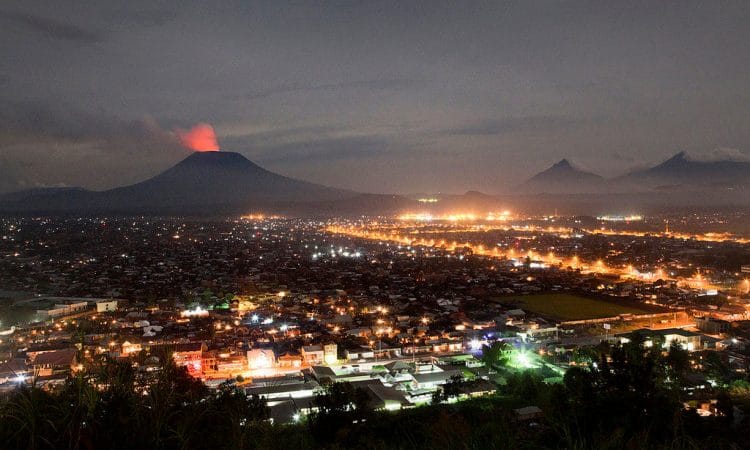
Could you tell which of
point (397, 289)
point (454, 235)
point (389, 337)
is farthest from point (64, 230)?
point (389, 337)

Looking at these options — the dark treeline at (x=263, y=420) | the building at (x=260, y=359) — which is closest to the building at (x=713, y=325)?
the dark treeline at (x=263, y=420)

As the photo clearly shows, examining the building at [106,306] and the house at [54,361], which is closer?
the house at [54,361]

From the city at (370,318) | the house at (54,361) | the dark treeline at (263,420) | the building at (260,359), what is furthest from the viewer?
the building at (260,359)

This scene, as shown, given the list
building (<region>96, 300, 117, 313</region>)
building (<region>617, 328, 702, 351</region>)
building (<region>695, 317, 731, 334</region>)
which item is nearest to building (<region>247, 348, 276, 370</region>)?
building (<region>96, 300, 117, 313</region>)

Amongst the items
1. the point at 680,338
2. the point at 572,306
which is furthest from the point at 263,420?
the point at 572,306

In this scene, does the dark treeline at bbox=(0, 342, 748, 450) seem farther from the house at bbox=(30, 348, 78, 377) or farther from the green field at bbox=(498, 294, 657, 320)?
the green field at bbox=(498, 294, 657, 320)

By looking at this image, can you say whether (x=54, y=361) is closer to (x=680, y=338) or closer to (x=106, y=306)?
(x=106, y=306)

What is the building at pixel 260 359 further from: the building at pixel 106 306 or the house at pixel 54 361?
the building at pixel 106 306

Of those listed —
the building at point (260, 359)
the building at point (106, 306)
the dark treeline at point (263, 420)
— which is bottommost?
the building at point (260, 359)

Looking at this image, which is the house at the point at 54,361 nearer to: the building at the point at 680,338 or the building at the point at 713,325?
the building at the point at 680,338

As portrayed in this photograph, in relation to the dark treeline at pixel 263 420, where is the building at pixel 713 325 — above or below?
below

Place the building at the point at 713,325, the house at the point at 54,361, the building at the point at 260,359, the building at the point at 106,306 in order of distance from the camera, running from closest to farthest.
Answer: the house at the point at 54,361 → the building at the point at 260,359 → the building at the point at 713,325 → the building at the point at 106,306
